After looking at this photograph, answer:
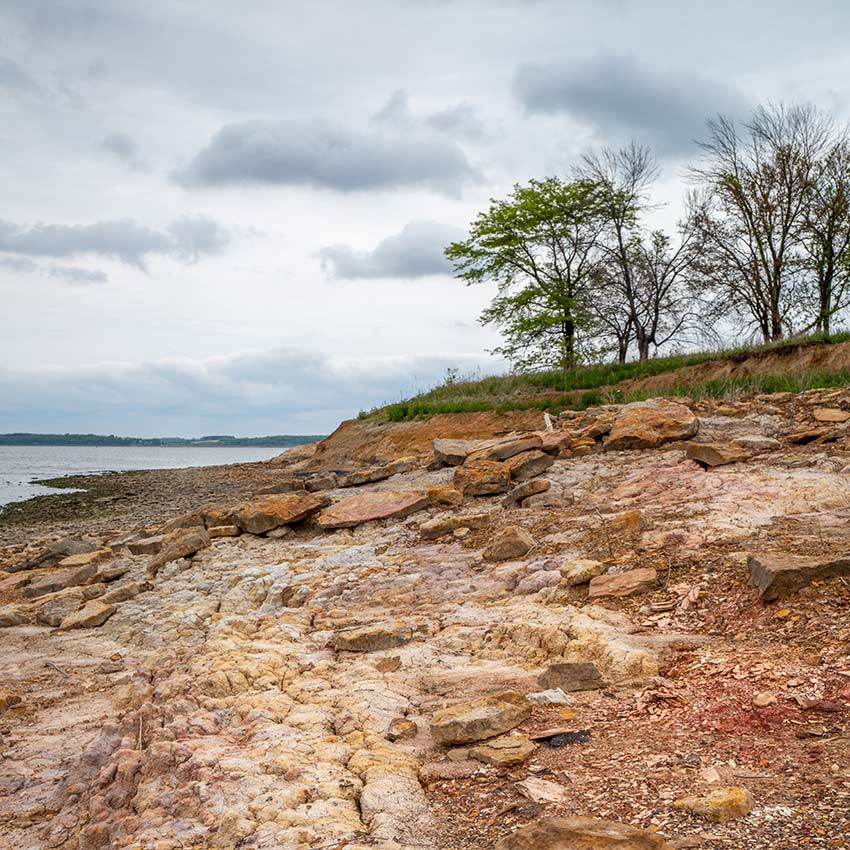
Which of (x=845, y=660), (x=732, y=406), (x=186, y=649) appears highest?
(x=732, y=406)

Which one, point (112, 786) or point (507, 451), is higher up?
point (507, 451)

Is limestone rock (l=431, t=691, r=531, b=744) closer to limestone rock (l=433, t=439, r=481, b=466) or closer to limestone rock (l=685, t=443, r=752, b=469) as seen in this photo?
limestone rock (l=685, t=443, r=752, b=469)

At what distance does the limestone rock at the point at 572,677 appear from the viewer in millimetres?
4100

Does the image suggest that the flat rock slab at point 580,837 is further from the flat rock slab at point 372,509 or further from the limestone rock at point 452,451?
the limestone rock at point 452,451

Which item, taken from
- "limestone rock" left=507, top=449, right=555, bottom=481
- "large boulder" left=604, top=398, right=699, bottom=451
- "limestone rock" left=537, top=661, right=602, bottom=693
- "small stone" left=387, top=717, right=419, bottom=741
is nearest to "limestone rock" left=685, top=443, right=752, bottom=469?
"large boulder" left=604, top=398, right=699, bottom=451

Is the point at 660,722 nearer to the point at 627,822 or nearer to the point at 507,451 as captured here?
the point at 627,822

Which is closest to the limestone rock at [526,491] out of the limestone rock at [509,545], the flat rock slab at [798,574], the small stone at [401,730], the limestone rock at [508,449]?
the limestone rock at [509,545]

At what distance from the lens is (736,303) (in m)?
26.6

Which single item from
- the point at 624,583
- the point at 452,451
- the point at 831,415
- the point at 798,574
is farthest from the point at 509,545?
the point at 831,415

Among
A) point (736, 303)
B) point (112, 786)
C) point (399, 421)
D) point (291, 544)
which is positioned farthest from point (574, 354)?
point (112, 786)

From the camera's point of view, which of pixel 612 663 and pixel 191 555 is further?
pixel 191 555

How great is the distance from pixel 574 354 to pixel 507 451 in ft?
60.5

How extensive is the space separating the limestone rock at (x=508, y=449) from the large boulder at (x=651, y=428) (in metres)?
1.04

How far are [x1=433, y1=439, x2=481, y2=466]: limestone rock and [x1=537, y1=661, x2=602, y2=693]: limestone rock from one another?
7262 millimetres
